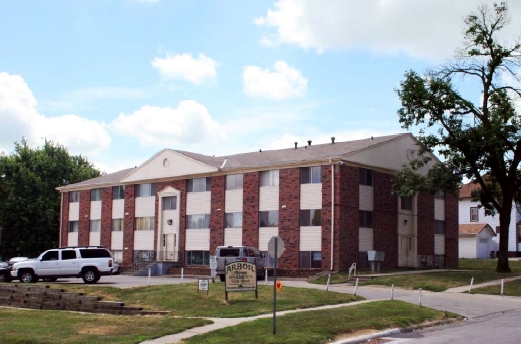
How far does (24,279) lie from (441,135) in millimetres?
24447

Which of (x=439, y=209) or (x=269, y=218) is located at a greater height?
(x=439, y=209)

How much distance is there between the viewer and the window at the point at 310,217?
38188mm

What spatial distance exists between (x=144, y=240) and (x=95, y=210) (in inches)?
271

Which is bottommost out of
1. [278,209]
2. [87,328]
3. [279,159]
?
[87,328]

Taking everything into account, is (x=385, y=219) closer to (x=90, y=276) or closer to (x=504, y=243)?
(x=504, y=243)

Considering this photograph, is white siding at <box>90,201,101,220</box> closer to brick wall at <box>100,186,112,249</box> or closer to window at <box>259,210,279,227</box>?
brick wall at <box>100,186,112,249</box>

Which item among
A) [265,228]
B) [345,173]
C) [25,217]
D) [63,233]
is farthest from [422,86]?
[25,217]

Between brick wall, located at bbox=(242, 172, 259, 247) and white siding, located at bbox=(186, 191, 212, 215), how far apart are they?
3630 millimetres

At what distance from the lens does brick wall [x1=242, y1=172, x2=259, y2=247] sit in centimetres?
4116

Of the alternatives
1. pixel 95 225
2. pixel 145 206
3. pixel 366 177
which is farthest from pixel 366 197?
pixel 95 225

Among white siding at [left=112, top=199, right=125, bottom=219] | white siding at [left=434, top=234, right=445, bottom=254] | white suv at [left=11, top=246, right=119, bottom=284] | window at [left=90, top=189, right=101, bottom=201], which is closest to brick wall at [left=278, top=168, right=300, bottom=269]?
white suv at [left=11, top=246, right=119, bottom=284]

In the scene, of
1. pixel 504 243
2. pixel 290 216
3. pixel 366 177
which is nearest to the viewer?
pixel 504 243

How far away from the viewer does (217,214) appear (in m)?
43.6

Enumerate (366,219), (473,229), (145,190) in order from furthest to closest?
(473,229)
(145,190)
(366,219)
